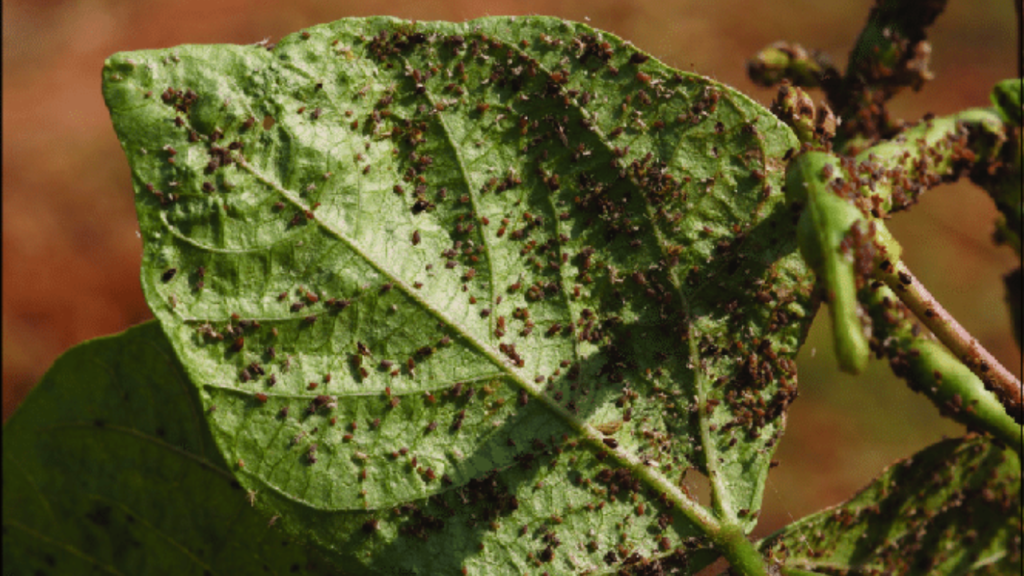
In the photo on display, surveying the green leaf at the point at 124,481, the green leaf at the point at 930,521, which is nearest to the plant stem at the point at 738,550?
the green leaf at the point at 930,521

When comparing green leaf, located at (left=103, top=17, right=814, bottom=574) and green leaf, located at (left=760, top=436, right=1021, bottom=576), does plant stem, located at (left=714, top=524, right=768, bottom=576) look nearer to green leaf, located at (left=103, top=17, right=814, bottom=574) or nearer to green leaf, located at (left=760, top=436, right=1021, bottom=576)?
green leaf, located at (left=103, top=17, right=814, bottom=574)

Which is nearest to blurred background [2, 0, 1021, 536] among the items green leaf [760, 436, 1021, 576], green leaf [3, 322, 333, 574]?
green leaf [760, 436, 1021, 576]

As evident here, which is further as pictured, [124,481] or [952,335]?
[124,481]

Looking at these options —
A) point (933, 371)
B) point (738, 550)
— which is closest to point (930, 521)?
point (933, 371)

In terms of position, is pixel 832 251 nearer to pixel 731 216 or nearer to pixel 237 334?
pixel 731 216

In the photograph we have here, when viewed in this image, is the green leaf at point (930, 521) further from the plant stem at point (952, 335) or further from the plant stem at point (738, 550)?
the plant stem at point (952, 335)

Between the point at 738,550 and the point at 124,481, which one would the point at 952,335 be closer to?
the point at 738,550

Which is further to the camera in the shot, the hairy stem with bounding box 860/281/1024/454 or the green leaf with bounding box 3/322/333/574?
the green leaf with bounding box 3/322/333/574
